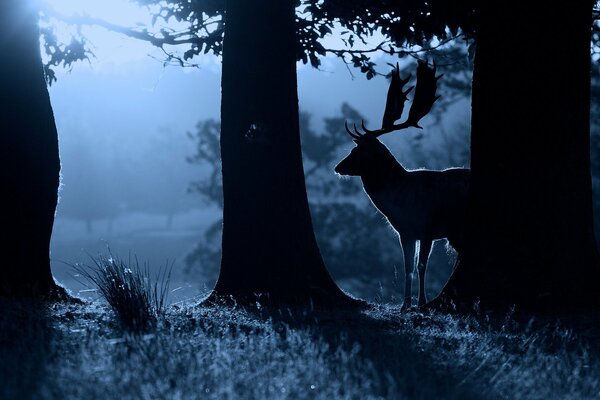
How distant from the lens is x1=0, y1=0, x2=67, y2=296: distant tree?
11.5 m

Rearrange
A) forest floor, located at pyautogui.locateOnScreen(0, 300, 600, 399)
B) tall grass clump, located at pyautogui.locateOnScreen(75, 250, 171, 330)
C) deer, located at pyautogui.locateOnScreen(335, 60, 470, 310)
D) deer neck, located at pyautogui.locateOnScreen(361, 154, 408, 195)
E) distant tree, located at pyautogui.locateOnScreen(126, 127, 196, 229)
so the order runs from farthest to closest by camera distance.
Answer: distant tree, located at pyautogui.locateOnScreen(126, 127, 196, 229), deer neck, located at pyautogui.locateOnScreen(361, 154, 408, 195), deer, located at pyautogui.locateOnScreen(335, 60, 470, 310), tall grass clump, located at pyautogui.locateOnScreen(75, 250, 171, 330), forest floor, located at pyautogui.locateOnScreen(0, 300, 600, 399)

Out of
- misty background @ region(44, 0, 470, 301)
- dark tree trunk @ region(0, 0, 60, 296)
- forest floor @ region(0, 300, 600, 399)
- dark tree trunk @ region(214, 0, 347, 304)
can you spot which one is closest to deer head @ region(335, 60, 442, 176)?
dark tree trunk @ region(214, 0, 347, 304)

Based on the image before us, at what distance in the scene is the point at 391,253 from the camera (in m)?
49.2

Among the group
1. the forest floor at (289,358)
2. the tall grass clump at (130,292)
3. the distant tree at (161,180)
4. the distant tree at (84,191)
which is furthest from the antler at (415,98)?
the distant tree at (161,180)

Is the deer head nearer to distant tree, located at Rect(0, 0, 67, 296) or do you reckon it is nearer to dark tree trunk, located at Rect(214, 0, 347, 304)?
dark tree trunk, located at Rect(214, 0, 347, 304)

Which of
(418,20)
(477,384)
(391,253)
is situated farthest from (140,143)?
(477,384)

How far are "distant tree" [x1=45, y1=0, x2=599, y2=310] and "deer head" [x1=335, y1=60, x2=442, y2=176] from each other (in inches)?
42.9

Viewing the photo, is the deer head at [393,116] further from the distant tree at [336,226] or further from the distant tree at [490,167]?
the distant tree at [336,226]

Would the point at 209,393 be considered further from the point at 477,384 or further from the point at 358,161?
the point at 358,161

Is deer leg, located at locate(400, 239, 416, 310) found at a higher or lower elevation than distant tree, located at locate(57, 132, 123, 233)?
lower

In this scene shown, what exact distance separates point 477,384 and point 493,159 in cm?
436

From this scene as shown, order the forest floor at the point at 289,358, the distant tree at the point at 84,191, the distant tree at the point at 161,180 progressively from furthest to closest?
the distant tree at the point at 161,180, the distant tree at the point at 84,191, the forest floor at the point at 289,358

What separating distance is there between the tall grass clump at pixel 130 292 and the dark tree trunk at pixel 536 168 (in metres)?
3.49

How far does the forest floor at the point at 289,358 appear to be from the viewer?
6305mm
